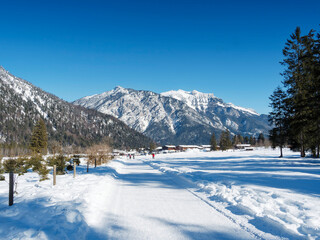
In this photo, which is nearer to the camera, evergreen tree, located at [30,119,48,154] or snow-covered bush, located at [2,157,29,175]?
snow-covered bush, located at [2,157,29,175]

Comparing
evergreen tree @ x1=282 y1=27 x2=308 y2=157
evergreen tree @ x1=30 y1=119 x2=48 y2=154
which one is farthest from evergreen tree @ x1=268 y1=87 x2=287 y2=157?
evergreen tree @ x1=30 y1=119 x2=48 y2=154

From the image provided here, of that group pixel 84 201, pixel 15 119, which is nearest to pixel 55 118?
pixel 15 119

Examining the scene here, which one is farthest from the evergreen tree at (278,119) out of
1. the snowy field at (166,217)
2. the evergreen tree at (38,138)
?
the evergreen tree at (38,138)

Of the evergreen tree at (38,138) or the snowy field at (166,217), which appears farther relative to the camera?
the evergreen tree at (38,138)

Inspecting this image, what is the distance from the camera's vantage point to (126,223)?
557 centimetres

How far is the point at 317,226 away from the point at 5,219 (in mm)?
8232

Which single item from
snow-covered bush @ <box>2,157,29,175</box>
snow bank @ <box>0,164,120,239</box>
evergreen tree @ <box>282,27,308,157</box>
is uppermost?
evergreen tree @ <box>282,27,308,157</box>

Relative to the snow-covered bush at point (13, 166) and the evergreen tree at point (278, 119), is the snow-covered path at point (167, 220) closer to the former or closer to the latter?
the snow-covered bush at point (13, 166)

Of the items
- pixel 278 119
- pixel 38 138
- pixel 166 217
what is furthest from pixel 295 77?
pixel 38 138

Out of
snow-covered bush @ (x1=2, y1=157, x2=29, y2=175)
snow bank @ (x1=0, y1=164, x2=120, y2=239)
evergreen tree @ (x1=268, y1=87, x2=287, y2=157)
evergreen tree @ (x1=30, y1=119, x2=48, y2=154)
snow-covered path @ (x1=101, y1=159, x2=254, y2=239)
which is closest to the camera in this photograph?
snow-covered path @ (x1=101, y1=159, x2=254, y2=239)

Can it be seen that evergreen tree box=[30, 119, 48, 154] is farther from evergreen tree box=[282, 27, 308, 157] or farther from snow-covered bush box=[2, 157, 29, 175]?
evergreen tree box=[282, 27, 308, 157]

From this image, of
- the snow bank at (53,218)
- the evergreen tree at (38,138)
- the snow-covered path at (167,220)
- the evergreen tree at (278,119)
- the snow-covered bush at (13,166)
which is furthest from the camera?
the evergreen tree at (38,138)

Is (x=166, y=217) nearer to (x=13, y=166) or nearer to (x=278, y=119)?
(x=13, y=166)

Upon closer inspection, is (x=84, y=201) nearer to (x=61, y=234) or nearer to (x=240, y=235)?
(x=61, y=234)
